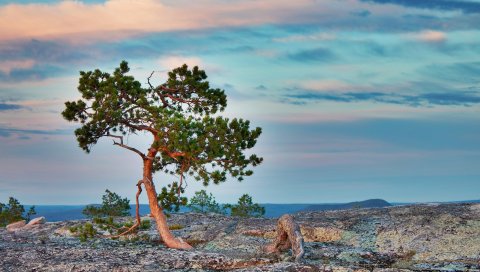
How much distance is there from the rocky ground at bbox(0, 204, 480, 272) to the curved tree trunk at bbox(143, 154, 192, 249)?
2.73 feet

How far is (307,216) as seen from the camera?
139 feet

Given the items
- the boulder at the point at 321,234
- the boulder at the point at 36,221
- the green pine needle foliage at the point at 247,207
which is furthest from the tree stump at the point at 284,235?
the green pine needle foliage at the point at 247,207

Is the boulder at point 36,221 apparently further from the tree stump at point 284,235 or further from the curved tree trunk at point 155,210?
the tree stump at point 284,235

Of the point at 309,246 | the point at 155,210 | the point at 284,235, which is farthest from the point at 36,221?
the point at 309,246

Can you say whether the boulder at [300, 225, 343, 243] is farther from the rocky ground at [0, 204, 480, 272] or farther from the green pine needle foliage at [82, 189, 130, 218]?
the green pine needle foliage at [82, 189, 130, 218]

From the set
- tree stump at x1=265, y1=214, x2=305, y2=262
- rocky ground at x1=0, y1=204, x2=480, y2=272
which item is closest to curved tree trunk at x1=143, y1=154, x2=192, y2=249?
rocky ground at x1=0, y1=204, x2=480, y2=272

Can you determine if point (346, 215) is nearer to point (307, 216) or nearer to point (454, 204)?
point (307, 216)

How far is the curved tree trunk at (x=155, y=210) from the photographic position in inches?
1390

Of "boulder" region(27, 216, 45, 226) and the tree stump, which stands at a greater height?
"boulder" region(27, 216, 45, 226)

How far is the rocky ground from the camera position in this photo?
28.0 m

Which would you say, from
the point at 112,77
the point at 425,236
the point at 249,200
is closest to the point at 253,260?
the point at 425,236

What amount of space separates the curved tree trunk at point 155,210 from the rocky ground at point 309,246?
2.73 ft

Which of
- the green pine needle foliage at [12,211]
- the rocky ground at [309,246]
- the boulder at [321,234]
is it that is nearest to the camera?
the rocky ground at [309,246]

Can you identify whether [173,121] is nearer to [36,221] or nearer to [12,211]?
[36,221]
